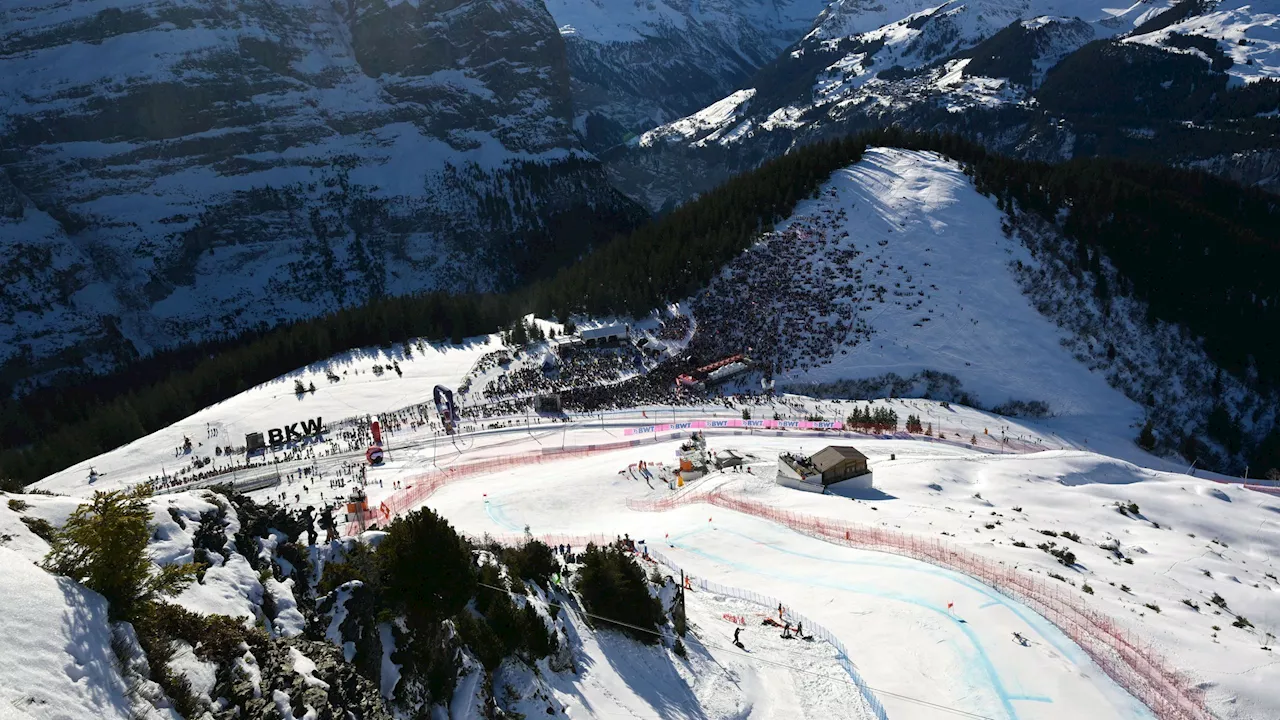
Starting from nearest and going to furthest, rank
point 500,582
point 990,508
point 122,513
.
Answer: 1. point 122,513
2. point 500,582
3. point 990,508

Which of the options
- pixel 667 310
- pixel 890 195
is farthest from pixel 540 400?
pixel 890 195

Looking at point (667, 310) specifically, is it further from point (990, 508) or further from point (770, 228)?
point (990, 508)

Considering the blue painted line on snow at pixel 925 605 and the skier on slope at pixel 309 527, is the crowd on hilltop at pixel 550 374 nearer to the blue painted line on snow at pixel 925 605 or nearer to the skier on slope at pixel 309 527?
the blue painted line on snow at pixel 925 605

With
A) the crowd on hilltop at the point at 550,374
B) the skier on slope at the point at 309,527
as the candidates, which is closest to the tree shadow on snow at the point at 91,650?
the skier on slope at the point at 309,527

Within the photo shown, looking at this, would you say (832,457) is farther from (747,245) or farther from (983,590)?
(747,245)

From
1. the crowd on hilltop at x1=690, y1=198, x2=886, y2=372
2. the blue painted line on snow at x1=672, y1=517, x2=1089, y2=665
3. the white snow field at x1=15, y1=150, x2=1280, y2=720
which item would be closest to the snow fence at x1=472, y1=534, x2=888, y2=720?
the white snow field at x1=15, y1=150, x2=1280, y2=720

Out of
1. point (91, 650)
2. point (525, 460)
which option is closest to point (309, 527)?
point (91, 650)

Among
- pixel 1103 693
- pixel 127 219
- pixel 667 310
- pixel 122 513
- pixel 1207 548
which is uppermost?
pixel 127 219
